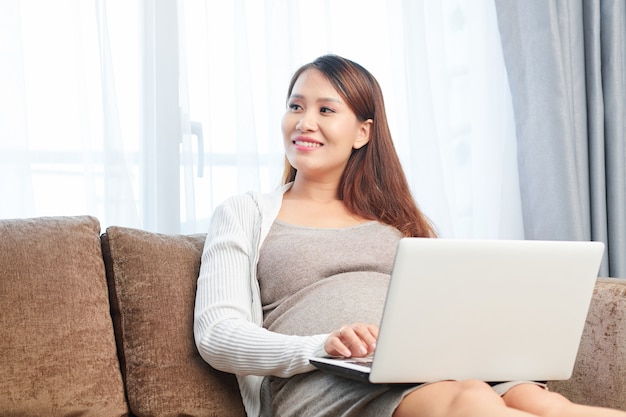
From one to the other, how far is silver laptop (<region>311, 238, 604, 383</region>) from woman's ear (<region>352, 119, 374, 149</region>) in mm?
755

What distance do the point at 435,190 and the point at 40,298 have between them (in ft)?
4.72

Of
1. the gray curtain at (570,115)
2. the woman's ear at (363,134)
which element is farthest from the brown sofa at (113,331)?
the gray curtain at (570,115)

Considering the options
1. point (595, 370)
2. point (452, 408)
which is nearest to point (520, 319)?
point (452, 408)

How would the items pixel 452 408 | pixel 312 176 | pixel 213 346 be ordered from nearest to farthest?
pixel 452 408 < pixel 213 346 < pixel 312 176

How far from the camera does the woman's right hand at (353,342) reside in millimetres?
1367

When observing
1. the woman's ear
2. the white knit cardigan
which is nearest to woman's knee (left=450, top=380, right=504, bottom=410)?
the white knit cardigan

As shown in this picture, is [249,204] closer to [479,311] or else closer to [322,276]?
[322,276]

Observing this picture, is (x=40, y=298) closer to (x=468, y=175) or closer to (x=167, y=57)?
(x=167, y=57)

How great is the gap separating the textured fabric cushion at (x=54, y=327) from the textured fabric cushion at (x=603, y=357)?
93cm

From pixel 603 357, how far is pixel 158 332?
90 centimetres

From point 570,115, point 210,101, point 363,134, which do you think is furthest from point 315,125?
point 570,115

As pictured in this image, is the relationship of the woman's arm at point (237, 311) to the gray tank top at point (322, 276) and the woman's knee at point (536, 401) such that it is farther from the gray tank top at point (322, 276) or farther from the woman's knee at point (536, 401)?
the woman's knee at point (536, 401)

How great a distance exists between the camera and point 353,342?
1.37m

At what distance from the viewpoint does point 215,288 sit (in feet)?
5.45
